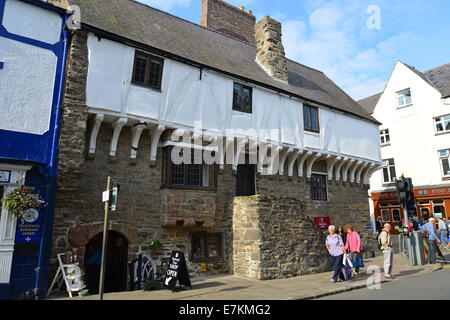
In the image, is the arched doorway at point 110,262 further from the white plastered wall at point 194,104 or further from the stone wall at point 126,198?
the white plastered wall at point 194,104

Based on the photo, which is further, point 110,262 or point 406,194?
point 406,194

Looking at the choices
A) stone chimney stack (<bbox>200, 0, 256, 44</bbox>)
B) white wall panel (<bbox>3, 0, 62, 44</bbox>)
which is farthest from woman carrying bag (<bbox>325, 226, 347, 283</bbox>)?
stone chimney stack (<bbox>200, 0, 256, 44</bbox>)

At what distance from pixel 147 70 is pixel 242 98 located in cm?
395

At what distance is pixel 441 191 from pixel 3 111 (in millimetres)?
24068

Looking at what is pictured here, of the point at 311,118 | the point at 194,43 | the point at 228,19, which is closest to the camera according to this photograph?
the point at 194,43

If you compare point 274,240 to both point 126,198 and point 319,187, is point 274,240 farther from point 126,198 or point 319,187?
point 319,187

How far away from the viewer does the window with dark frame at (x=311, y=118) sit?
1394 cm

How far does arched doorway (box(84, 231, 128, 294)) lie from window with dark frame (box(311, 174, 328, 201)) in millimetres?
8817

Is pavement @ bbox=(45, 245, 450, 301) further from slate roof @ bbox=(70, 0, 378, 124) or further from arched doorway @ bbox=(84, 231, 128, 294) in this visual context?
slate roof @ bbox=(70, 0, 378, 124)

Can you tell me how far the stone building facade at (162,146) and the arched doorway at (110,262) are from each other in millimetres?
46

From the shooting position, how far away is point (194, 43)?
12.7 metres

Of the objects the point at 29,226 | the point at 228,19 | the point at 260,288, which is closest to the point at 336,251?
the point at 260,288

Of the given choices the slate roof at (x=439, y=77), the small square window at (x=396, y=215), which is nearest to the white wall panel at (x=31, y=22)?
the slate roof at (x=439, y=77)
